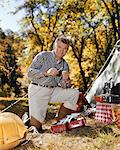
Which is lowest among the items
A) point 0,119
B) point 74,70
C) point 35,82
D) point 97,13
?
point 74,70

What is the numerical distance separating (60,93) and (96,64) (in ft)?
52.3

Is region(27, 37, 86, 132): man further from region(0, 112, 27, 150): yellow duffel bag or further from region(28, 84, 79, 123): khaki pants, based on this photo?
region(0, 112, 27, 150): yellow duffel bag

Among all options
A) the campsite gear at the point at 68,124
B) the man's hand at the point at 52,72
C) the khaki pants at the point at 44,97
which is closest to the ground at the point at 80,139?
the campsite gear at the point at 68,124

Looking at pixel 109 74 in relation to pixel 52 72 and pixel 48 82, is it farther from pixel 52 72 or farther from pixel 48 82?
pixel 52 72

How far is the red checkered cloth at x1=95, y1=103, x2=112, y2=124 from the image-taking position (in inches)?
159

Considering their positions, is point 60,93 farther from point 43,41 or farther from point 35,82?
point 43,41

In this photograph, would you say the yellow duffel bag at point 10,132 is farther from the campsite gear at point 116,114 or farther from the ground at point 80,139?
the campsite gear at point 116,114

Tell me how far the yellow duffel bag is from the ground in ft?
0.40

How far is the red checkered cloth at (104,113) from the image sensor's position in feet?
13.2

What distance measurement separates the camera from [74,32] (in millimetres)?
17922

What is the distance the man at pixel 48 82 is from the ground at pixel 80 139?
0.30 metres

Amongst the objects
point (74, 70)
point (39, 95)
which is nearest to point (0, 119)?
point (39, 95)

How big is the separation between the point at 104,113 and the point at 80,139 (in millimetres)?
992

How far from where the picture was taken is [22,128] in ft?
10.1
